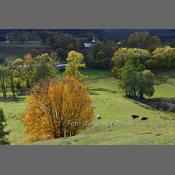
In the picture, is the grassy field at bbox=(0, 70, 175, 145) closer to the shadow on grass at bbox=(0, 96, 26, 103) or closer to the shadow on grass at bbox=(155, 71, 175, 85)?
the shadow on grass at bbox=(155, 71, 175, 85)

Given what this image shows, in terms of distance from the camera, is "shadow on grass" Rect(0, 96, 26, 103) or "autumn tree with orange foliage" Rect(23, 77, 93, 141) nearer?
"autumn tree with orange foliage" Rect(23, 77, 93, 141)

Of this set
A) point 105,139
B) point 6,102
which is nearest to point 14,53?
point 6,102

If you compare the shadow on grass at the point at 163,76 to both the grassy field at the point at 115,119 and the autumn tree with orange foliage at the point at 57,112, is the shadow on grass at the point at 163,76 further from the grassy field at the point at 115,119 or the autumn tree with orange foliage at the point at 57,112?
the autumn tree with orange foliage at the point at 57,112

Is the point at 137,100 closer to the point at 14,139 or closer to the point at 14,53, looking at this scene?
the point at 14,139

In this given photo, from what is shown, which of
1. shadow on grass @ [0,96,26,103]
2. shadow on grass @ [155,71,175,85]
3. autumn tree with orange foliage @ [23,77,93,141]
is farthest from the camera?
shadow on grass @ [155,71,175,85]

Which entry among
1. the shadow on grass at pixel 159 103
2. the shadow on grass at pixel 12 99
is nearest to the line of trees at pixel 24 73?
the shadow on grass at pixel 12 99

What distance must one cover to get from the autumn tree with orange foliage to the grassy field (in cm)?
143

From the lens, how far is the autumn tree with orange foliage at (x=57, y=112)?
127ft

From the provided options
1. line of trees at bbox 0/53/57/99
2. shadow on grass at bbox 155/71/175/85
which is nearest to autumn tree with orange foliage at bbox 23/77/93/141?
line of trees at bbox 0/53/57/99

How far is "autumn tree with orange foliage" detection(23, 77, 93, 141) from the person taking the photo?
38.6 m

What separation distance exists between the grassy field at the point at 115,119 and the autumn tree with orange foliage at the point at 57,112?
1.43 m

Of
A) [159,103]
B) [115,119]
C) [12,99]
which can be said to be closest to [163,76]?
[159,103]

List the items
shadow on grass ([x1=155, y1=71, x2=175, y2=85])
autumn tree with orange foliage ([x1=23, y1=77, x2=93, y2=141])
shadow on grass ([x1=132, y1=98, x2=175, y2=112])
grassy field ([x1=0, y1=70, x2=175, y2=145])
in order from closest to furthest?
grassy field ([x1=0, y1=70, x2=175, y2=145]) → autumn tree with orange foliage ([x1=23, y1=77, x2=93, y2=141]) → shadow on grass ([x1=132, y1=98, x2=175, y2=112]) → shadow on grass ([x1=155, y1=71, x2=175, y2=85])

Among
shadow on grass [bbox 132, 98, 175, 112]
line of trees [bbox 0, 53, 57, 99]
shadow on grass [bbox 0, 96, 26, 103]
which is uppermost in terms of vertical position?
line of trees [bbox 0, 53, 57, 99]
